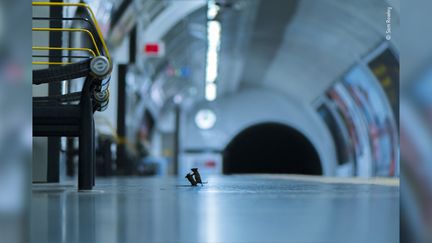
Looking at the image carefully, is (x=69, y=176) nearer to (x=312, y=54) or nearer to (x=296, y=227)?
(x=296, y=227)

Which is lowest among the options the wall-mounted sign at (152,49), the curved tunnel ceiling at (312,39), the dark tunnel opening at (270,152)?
the dark tunnel opening at (270,152)

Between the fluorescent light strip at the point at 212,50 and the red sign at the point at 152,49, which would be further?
the fluorescent light strip at the point at 212,50

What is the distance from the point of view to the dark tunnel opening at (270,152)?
3912 cm

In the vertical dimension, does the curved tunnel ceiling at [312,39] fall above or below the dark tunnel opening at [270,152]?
above

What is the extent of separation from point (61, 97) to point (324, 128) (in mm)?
28770

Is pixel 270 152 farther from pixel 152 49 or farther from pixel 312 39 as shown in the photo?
pixel 152 49

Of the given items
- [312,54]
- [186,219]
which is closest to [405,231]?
[186,219]

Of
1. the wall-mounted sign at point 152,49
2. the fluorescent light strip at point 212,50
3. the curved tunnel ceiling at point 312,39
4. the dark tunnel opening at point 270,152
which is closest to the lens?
the curved tunnel ceiling at point 312,39

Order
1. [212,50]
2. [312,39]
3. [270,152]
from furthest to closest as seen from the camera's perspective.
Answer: [270,152], [212,50], [312,39]

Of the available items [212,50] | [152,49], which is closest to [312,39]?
[212,50]

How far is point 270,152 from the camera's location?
42250 millimetres

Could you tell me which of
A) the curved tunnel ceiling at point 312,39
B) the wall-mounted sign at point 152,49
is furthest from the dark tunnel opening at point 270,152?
the wall-mounted sign at point 152,49

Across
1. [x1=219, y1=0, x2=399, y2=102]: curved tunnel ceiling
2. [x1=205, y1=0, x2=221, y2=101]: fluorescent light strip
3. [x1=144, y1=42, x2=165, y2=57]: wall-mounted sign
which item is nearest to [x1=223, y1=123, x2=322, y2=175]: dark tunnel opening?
[x1=205, y1=0, x2=221, y2=101]: fluorescent light strip

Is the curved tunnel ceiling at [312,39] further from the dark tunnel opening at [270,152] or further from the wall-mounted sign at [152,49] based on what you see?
the dark tunnel opening at [270,152]
